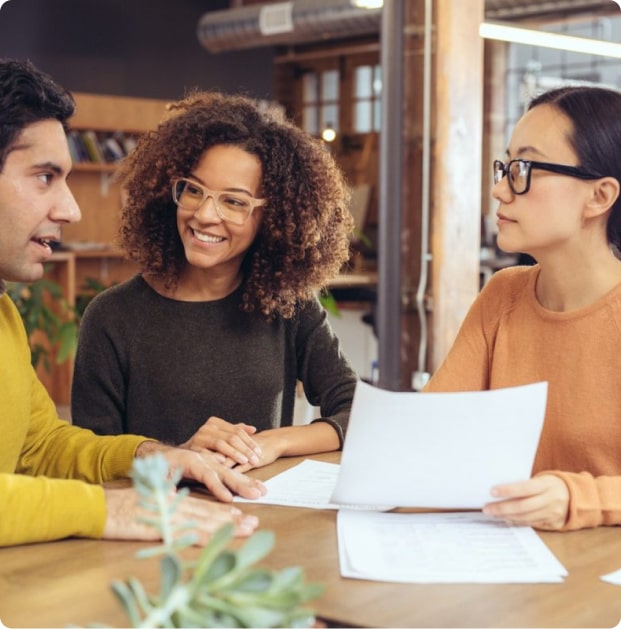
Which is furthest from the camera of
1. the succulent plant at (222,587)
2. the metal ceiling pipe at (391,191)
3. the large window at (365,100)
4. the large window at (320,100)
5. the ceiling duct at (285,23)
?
the large window at (320,100)

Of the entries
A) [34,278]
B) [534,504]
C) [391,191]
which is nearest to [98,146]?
[391,191]

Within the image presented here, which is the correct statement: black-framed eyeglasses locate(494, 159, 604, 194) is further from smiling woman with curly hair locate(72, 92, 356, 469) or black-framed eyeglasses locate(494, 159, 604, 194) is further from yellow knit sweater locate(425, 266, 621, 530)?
smiling woman with curly hair locate(72, 92, 356, 469)

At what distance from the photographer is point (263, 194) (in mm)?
2299

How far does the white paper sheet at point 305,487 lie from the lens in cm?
160

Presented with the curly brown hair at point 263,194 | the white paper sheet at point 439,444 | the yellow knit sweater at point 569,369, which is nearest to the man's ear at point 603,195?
the yellow knit sweater at point 569,369

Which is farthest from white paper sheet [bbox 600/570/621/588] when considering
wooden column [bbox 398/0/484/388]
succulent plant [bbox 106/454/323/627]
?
wooden column [bbox 398/0/484/388]

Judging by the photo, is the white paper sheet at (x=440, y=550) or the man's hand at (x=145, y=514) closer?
the white paper sheet at (x=440, y=550)

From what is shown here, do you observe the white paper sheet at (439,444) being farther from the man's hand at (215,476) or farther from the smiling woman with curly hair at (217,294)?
the smiling woman with curly hair at (217,294)

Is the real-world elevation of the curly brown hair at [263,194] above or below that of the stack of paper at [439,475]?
above

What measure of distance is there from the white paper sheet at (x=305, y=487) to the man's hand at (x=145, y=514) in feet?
0.57

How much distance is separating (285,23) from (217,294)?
6918 millimetres

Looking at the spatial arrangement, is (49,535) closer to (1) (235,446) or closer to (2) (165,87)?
(1) (235,446)

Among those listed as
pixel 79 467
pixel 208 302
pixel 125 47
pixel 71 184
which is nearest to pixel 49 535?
pixel 79 467

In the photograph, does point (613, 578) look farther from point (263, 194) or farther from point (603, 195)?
point (263, 194)
